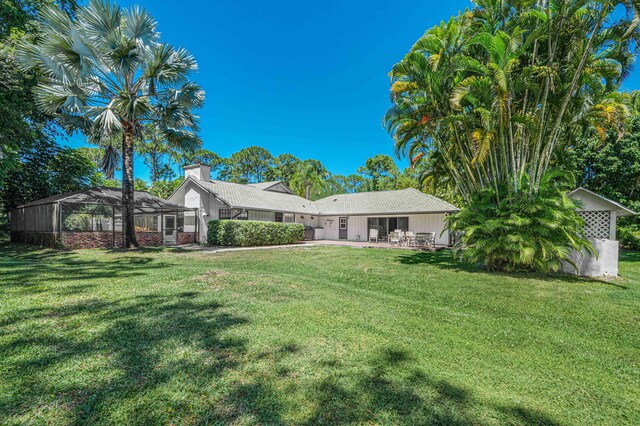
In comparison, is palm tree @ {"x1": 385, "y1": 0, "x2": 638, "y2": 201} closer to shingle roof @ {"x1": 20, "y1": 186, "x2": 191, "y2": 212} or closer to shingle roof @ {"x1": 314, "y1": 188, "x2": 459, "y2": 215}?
shingle roof @ {"x1": 314, "y1": 188, "x2": 459, "y2": 215}

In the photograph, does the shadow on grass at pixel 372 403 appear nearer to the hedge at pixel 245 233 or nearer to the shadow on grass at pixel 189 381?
the shadow on grass at pixel 189 381

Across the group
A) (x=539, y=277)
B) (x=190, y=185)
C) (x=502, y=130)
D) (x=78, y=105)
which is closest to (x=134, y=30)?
(x=78, y=105)

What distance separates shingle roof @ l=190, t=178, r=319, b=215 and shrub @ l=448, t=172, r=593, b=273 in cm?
1370

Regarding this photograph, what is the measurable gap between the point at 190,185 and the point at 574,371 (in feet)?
69.7

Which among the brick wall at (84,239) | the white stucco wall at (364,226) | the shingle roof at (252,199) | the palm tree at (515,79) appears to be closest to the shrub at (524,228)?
the palm tree at (515,79)

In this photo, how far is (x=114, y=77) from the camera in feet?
42.8

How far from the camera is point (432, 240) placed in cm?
1766

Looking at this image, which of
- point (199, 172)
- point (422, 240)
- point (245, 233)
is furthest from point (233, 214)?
point (422, 240)

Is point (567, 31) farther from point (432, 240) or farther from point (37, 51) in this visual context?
A: point (37, 51)

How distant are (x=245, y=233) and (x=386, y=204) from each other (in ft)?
36.5

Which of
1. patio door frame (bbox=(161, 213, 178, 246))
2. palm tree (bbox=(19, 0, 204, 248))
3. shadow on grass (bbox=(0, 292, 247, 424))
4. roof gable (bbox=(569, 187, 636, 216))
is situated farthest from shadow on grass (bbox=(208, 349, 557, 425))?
patio door frame (bbox=(161, 213, 178, 246))

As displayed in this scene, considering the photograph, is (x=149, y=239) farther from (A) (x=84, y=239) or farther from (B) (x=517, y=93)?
(B) (x=517, y=93)

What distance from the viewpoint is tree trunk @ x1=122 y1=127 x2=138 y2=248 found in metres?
13.5

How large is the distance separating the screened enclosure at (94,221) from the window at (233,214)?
1788 millimetres
